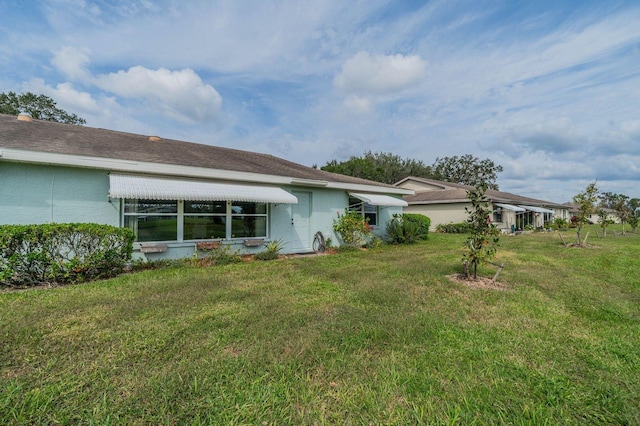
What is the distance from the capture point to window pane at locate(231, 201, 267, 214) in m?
11.4

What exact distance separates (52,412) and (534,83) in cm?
2012

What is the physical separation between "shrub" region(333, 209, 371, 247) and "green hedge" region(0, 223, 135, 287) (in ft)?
29.5

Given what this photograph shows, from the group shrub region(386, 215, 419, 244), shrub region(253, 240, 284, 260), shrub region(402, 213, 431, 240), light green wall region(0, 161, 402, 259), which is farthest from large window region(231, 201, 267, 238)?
shrub region(402, 213, 431, 240)

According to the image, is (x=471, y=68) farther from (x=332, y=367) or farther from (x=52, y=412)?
(x=52, y=412)

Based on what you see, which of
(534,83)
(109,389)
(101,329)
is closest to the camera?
(109,389)

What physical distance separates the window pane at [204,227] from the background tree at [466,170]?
192ft

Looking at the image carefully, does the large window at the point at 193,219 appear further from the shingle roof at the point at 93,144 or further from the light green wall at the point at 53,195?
the shingle roof at the point at 93,144

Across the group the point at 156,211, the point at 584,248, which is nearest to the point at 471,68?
the point at 584,248

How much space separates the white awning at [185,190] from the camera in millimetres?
8250

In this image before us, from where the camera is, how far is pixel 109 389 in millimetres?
3061

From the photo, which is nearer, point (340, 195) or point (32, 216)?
point (32, 216)

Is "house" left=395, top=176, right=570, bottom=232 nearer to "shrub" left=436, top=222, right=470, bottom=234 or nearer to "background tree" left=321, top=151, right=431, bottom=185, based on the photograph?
"shrub" left=436, top=222, right=470, bottom=234

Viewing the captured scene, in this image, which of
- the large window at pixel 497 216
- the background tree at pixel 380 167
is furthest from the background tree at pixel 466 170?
the large window at pixel 497 216

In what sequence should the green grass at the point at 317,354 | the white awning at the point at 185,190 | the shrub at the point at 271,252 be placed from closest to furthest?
1. the green grass at the point at 317,354
2. the white awning at the point at 185,190
3. the shrub at the point at 271,252
